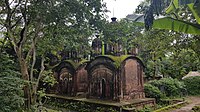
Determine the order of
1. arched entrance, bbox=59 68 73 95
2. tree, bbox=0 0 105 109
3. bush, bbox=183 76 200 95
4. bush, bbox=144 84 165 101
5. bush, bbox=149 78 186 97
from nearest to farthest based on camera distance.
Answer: tree, bbox=0 0 105 109
bush, bbox=144 84 165 101
arched entrance, bbox=59 68 73 95
bush, bbox=149 78 186 97
bush, bbox=183 76 200 95

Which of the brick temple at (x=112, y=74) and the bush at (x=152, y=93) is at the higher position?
the brick temple at (x=112, y=74)

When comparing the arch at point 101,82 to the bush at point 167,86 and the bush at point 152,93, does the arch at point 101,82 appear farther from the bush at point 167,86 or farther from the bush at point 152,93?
the bush at point 167,86

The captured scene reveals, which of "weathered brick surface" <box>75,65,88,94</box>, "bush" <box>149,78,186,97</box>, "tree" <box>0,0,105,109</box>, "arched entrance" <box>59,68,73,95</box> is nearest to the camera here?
"tree" <box>0,0,105,109</box>

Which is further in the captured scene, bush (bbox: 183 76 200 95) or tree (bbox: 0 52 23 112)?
bush (bbox: 183 76 200 95)

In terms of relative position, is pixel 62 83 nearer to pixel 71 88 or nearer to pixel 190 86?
pixel 71 88

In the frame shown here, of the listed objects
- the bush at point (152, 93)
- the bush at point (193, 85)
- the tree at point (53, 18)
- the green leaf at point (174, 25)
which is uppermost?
the tree at point (53, 18)

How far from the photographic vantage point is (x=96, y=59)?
14547 millimetres

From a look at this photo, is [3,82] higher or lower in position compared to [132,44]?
lower

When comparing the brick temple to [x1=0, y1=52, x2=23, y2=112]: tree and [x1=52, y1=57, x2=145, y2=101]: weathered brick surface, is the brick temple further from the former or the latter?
[x1=0, y1=52, x2=23, y2=112]: tree

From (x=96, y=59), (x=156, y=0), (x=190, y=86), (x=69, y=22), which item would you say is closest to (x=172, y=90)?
(x=190, y=86)

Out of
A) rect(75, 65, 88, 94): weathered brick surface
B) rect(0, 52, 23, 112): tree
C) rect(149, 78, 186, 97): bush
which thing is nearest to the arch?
rect(75, 65, 88, 94): weathered brick surface

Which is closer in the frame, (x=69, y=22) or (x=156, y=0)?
(x=156, y=0)

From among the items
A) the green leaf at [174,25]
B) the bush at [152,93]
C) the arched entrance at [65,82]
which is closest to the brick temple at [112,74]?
the arched entrance at [65,82]

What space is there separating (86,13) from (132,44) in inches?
264
